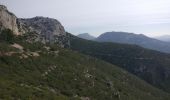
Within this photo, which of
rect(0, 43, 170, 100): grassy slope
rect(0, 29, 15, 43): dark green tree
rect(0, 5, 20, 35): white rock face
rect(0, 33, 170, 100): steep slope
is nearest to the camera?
rect(0, 43, 170, 100): grassy slope

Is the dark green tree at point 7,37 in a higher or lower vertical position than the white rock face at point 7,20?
lower

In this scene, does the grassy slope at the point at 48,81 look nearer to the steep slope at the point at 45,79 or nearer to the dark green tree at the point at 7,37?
the steep slope at the point at 45,79

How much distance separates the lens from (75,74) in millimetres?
94562

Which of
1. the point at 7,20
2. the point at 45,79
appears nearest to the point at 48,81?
the point at 45,79

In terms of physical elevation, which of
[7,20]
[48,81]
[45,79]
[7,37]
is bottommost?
[48,81]

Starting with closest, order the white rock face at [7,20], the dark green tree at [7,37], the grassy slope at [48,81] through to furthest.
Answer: the grassy slope at [48,81], the dark green tree at [7,37], the white rock face at [7,20]

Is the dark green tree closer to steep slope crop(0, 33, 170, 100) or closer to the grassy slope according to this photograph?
steep slope crop(0, 33, 170, 100)

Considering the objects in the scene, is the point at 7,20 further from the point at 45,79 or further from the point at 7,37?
the point at 45,79

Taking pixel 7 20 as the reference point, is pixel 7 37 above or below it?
below

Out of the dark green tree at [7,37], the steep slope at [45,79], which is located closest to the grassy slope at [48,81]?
the steep slope at [45,79]

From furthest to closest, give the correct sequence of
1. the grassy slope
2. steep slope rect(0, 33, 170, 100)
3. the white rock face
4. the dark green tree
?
the white rock face < the dark green tree < steep slope rect(0, 33, 170, 100) < the grassy slope

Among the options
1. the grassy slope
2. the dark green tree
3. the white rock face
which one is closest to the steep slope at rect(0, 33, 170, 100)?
the grassy slope

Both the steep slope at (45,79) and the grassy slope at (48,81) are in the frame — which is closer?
the grassy slope at (48,81)

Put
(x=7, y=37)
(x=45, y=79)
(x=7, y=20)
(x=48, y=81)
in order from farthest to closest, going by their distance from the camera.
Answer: (x=7, y=20) → (x=7, y=37) → (x=45, y=79) → (x=48, y=81)
